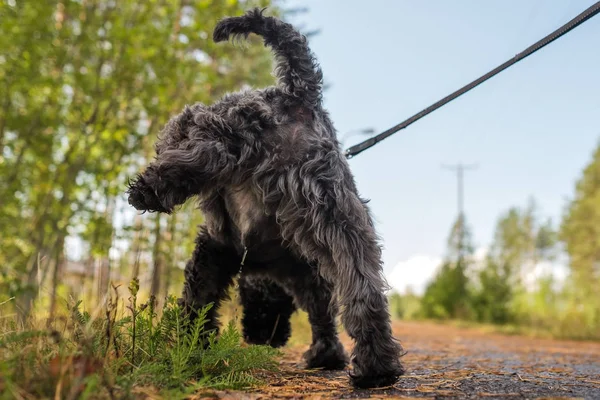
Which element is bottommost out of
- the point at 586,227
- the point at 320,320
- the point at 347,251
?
the point at 320,320

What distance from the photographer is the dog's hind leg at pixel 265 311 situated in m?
3.98

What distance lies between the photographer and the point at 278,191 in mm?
2857

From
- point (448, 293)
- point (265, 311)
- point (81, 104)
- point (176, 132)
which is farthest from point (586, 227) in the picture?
point (176, 132)

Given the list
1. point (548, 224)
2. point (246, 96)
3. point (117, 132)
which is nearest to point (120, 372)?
point (246, 96)

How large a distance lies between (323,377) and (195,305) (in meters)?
0.95

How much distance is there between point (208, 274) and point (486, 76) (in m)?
2.18

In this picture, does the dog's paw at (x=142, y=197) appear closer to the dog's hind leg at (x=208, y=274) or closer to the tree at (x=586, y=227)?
the dog's hind leg at (x=208, y=274)

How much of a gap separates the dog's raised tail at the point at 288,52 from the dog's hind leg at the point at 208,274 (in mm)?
1116

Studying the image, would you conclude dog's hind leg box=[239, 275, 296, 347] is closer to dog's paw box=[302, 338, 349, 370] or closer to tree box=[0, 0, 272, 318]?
dog's paw box=[302, 338, 349, 370]

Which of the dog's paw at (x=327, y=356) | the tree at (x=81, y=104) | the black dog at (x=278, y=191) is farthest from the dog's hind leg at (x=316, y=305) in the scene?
the tree at (x=81, y=104)

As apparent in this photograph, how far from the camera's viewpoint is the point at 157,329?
283 centimetres

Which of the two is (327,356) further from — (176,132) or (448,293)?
(448,293)

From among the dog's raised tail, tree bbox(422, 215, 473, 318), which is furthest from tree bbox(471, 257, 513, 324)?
the dog's raised tail

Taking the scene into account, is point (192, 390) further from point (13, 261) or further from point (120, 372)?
point (13, 261)
